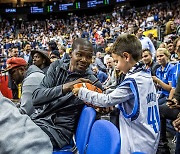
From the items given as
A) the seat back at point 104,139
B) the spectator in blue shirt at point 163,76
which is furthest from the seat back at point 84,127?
the spectator in blue shirt at point 163,76

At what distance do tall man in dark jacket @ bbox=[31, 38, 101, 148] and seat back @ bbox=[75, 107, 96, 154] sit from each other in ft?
0.27

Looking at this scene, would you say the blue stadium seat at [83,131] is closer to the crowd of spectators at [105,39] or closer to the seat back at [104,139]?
the seat back at [104,139]

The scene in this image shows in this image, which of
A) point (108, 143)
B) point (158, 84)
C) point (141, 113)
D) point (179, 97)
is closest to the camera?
point (108, 143)

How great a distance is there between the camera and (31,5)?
34500 mm

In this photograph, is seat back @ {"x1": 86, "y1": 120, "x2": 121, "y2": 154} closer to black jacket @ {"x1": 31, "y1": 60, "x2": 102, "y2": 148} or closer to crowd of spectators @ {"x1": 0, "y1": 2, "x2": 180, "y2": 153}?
black jacket @ {"x1": 31, "y1": 60, "x2": 102, "y2": 148}

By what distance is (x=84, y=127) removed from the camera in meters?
2.11

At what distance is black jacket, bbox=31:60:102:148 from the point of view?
227 centimetres

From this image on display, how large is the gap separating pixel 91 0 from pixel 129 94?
106 feet

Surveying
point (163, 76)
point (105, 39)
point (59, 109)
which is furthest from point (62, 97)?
point (105, 39)

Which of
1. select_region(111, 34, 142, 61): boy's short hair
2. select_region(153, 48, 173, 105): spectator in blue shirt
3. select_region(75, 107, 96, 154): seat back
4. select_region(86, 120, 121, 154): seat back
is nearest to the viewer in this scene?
select_region(86, 120, 121, 154): seat back

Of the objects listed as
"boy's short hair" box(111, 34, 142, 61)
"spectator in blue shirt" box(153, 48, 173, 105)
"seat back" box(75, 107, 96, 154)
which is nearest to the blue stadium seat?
"seat back" box(75, 107, 96, 154)

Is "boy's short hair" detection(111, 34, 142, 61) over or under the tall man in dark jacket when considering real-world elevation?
over

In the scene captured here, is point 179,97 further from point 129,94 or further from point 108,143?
point 108,143

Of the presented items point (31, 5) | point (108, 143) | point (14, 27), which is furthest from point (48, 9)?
point (108, 143)
